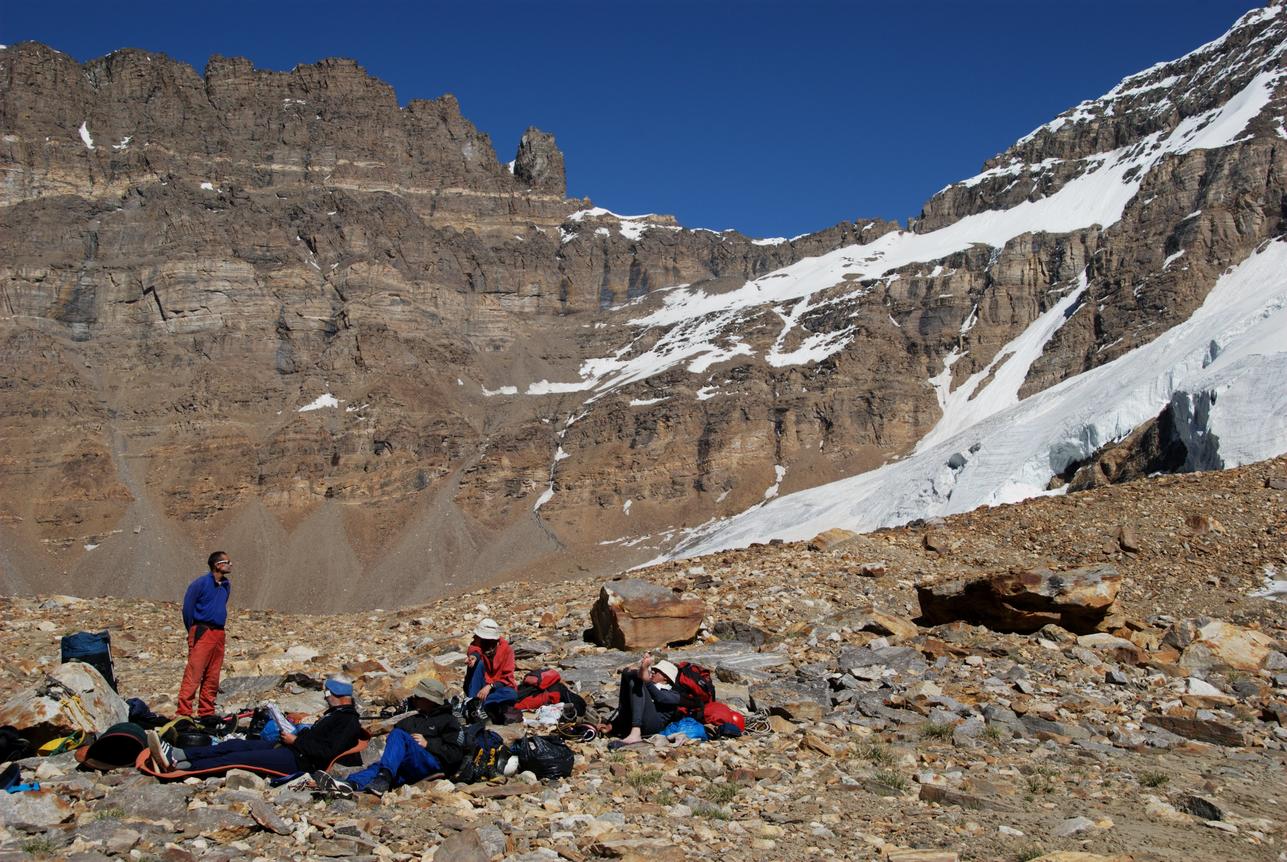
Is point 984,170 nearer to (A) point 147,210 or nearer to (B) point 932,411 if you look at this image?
(B) point 932,411

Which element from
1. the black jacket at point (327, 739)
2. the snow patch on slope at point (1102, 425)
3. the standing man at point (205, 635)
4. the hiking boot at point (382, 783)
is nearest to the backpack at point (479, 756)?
the hiking boot at point (382, 783)

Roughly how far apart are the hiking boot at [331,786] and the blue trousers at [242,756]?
561 mm

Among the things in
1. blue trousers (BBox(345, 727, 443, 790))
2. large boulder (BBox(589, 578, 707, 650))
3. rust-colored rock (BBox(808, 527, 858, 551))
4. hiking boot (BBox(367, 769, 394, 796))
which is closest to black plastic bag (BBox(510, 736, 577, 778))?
blue trousers (BBox(345, 727, 443, 790))

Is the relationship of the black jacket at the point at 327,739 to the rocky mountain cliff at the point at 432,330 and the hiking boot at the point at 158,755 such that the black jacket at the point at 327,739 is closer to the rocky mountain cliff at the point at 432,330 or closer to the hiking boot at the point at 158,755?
the hiking boot at the point at 158,755

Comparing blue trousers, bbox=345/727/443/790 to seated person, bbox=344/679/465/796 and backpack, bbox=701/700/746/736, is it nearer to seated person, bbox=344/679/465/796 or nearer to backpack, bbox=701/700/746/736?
seated person, bbox=344/679/465/796

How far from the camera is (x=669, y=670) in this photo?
34.4ft

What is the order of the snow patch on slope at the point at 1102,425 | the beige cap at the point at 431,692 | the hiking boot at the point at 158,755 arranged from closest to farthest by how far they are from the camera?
the hiking boot at the point at 158,755
the beige cap at the point at 431,692
the snow patch on slope at the point at 1102,425

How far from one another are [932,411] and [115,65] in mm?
156598

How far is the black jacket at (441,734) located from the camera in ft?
27.5

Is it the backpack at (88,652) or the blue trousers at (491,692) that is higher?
the backpack at (88,652)

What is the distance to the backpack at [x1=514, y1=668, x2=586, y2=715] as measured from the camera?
1079 centimetres

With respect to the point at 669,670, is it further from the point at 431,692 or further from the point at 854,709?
the point at 431,692

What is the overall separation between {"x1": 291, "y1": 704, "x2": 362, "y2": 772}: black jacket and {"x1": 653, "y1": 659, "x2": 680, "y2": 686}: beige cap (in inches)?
Result: 119

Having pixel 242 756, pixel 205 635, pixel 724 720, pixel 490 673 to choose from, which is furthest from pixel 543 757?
pixel 205 635
